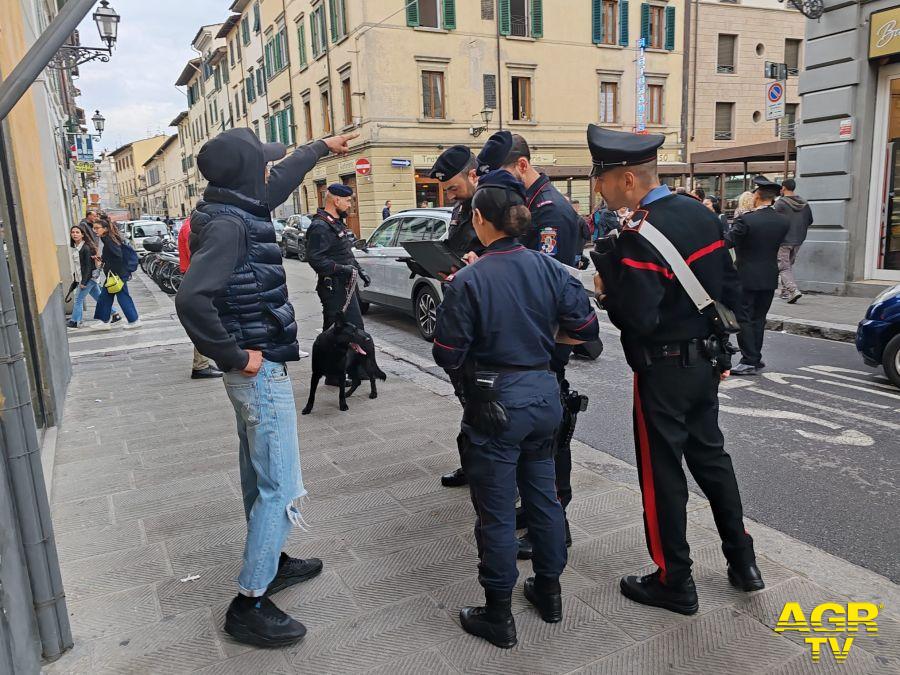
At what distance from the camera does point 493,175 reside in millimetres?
2834

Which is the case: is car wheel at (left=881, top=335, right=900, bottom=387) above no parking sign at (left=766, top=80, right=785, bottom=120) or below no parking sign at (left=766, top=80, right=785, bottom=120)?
below

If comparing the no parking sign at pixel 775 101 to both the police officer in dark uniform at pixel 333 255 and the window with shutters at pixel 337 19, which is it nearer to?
the police officer in dark uniform at pixel 333 255

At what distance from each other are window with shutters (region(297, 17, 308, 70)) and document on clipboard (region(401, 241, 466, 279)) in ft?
101

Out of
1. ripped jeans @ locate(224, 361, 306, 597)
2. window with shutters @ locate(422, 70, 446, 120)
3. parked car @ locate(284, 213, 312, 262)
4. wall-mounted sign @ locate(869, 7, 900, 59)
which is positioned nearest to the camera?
ripped jeans @ locate(224, 361, 306, 597)

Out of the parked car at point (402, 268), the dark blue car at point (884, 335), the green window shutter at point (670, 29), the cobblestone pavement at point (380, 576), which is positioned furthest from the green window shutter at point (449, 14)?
the cobblestone pavement at point (380, 576)

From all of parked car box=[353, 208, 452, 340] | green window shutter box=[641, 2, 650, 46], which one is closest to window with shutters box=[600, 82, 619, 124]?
green window shutter box=[641, 2, 650, 46]

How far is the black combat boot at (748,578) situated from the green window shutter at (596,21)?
96.6 ft

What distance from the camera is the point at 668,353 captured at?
279 centimetres

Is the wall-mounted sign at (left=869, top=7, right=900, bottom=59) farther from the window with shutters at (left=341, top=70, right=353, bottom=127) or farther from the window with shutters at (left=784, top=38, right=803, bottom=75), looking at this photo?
the window with shutters at (left=784, top=38, right=803, bottom=75)

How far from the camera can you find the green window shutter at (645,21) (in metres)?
29.2

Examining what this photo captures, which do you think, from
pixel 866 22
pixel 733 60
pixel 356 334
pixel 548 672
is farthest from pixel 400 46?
pixel 548 672

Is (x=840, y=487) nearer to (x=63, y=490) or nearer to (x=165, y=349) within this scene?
(x=63, y=490)

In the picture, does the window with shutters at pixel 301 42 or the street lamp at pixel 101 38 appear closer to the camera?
the street lamp at pixel 101 38

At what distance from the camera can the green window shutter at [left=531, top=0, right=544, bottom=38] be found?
27484 millimetres
